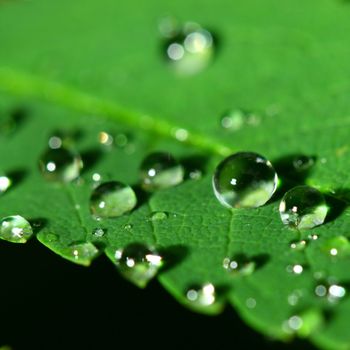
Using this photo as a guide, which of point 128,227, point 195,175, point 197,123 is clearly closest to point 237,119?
point 197,123

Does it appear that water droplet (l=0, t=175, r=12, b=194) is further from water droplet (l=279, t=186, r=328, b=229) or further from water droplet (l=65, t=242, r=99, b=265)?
water droplet (l=279, t=186, r=328, b=229)

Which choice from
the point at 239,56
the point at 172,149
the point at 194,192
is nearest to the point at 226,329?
the point at 194,192

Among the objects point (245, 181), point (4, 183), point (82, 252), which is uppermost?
point (245, 181)

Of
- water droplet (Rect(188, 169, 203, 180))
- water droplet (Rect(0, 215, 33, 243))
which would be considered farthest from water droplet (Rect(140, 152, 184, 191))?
water droplet (Rect(0, 215, 33, 243))

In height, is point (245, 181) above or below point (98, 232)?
above

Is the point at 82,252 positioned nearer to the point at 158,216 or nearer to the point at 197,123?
the point at 158,216

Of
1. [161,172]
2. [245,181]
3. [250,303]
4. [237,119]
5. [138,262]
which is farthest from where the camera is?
[237,119]
